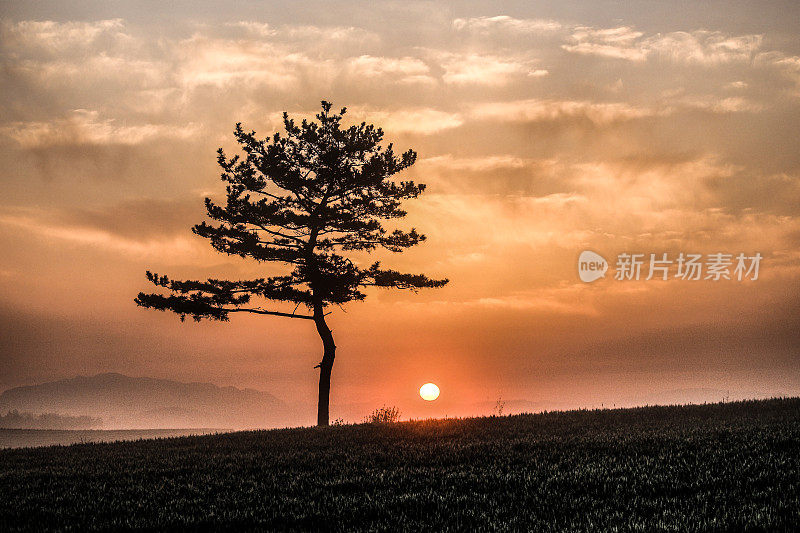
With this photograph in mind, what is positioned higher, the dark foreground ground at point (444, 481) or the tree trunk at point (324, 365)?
the tree trunk at point (324, 365)

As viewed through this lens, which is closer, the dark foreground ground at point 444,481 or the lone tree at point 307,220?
the dark foreground ground at point 444,481

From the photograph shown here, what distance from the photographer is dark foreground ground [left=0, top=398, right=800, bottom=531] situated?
9.37m

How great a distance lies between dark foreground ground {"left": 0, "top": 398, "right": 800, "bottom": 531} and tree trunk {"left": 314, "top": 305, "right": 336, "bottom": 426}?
399 inches

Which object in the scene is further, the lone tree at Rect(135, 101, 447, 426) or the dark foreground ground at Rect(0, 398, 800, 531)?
the lone tree at Rect(135, 101, 447, 426)

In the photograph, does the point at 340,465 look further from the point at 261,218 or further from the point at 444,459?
the point at 261,218

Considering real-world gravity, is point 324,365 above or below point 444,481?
above

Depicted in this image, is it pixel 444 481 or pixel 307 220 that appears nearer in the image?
pixel 444 481

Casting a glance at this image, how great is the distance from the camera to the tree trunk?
28.8m

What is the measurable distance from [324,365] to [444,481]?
59.3ft

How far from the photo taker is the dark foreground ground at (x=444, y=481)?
369 inches

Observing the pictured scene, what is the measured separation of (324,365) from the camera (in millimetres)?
29281

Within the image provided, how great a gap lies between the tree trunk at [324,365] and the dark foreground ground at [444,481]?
10125 mm

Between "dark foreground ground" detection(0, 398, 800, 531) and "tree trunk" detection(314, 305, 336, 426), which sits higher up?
"tree trunk" detection(314, 305, 336, 426)

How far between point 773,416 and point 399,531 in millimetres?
14813
